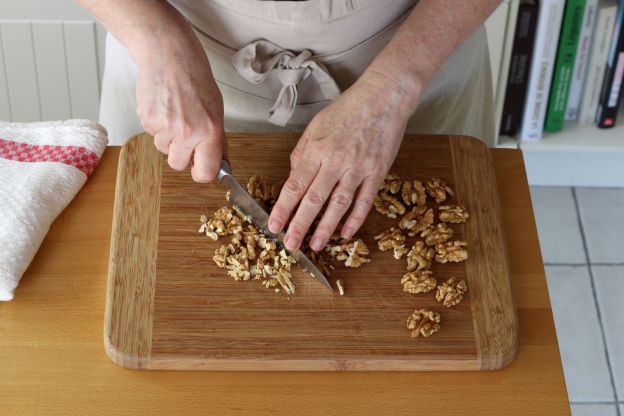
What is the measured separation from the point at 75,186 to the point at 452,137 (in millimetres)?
480

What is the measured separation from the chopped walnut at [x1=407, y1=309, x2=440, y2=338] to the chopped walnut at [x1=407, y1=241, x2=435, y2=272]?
6 centimetres

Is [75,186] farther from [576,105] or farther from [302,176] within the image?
[576,105]

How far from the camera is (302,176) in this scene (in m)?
1.03

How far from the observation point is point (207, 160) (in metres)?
1.03

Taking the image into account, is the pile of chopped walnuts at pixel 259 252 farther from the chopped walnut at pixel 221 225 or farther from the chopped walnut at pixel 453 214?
the chopped walnut at pixel 453 214

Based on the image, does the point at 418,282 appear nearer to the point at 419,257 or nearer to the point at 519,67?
the point at 419,257

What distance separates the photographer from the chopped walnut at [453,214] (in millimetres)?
1073

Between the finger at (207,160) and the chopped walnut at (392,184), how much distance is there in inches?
8.3

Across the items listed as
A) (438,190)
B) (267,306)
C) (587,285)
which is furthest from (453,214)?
(587,285)

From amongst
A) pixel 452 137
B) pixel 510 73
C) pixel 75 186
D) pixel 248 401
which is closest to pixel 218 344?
pixel 248 401

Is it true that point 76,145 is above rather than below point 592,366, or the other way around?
above

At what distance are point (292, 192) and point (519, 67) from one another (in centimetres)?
104

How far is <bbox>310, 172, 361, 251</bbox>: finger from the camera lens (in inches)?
40.2

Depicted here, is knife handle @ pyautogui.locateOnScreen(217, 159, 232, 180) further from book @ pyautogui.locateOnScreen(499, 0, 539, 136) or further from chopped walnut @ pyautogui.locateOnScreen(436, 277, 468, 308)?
book @ pyautogui.locateOnScreen(499, 0, 539, 136)
